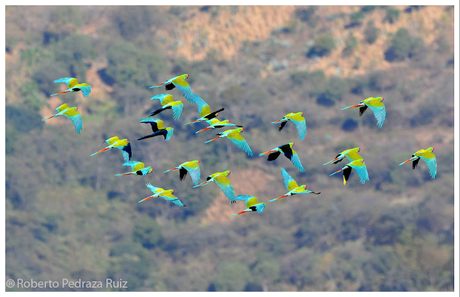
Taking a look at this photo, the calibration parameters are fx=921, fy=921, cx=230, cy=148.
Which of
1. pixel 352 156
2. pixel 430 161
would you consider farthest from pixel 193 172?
pixel 430 161

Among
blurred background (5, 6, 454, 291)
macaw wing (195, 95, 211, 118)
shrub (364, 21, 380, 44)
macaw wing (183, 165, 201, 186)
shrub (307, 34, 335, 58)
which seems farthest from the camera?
shrub (307, 34, 335, 58)

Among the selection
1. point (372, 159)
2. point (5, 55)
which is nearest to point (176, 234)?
point (372, 159)

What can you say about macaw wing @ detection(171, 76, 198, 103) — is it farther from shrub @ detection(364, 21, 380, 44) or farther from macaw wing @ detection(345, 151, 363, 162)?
shrub @ detection(364, 21, 380, 44)

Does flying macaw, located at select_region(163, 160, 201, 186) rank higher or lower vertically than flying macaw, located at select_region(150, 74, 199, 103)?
lower

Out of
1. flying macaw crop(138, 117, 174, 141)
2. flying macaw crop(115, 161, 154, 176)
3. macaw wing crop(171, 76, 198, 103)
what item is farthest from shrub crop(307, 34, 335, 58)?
flying macaw crop(115, 161, 154, 176)

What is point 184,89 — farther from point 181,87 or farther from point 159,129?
point 159,129

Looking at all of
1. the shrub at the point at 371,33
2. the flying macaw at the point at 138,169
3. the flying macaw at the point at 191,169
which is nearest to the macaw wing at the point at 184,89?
the flying macaw at the point at 191,169
